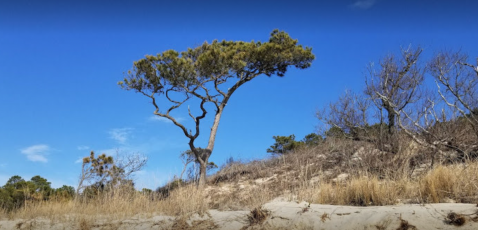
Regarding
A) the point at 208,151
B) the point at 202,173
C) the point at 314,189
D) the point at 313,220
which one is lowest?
the point at 313,220

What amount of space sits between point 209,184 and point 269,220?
427 inches

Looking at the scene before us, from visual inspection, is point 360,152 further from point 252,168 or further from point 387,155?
point 252,168

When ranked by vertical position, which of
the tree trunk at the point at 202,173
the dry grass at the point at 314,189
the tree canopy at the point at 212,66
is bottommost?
the dry grass at the point at 314,189

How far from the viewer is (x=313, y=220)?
7.50m

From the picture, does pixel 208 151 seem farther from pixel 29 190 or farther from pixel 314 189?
pixel 314 189

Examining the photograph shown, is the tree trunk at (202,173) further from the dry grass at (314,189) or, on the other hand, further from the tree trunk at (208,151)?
the dry grass at (314,189)

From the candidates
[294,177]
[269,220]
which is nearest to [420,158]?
[294,177]

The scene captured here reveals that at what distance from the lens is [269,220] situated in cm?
797

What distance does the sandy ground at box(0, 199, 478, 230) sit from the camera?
6.41 m

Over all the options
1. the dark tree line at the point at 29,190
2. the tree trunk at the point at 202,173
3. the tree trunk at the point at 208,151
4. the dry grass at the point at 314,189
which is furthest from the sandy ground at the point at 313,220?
the tree trunk at the point at 208,151

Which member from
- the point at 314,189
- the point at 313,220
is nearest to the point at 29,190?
the point at 314,189

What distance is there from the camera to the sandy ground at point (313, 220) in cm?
641

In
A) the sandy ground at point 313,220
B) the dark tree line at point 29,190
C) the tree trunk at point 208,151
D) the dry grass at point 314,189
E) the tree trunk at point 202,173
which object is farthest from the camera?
the tree trunk at point 208,151

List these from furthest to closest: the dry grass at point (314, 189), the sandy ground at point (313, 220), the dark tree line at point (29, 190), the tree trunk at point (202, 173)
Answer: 1. the tree trunk at point (202, 173)
2. the dark tree line at point (29, 190)
3. the dry grass at point (314, 189)
4. the sandy ground at point (313, 220)
